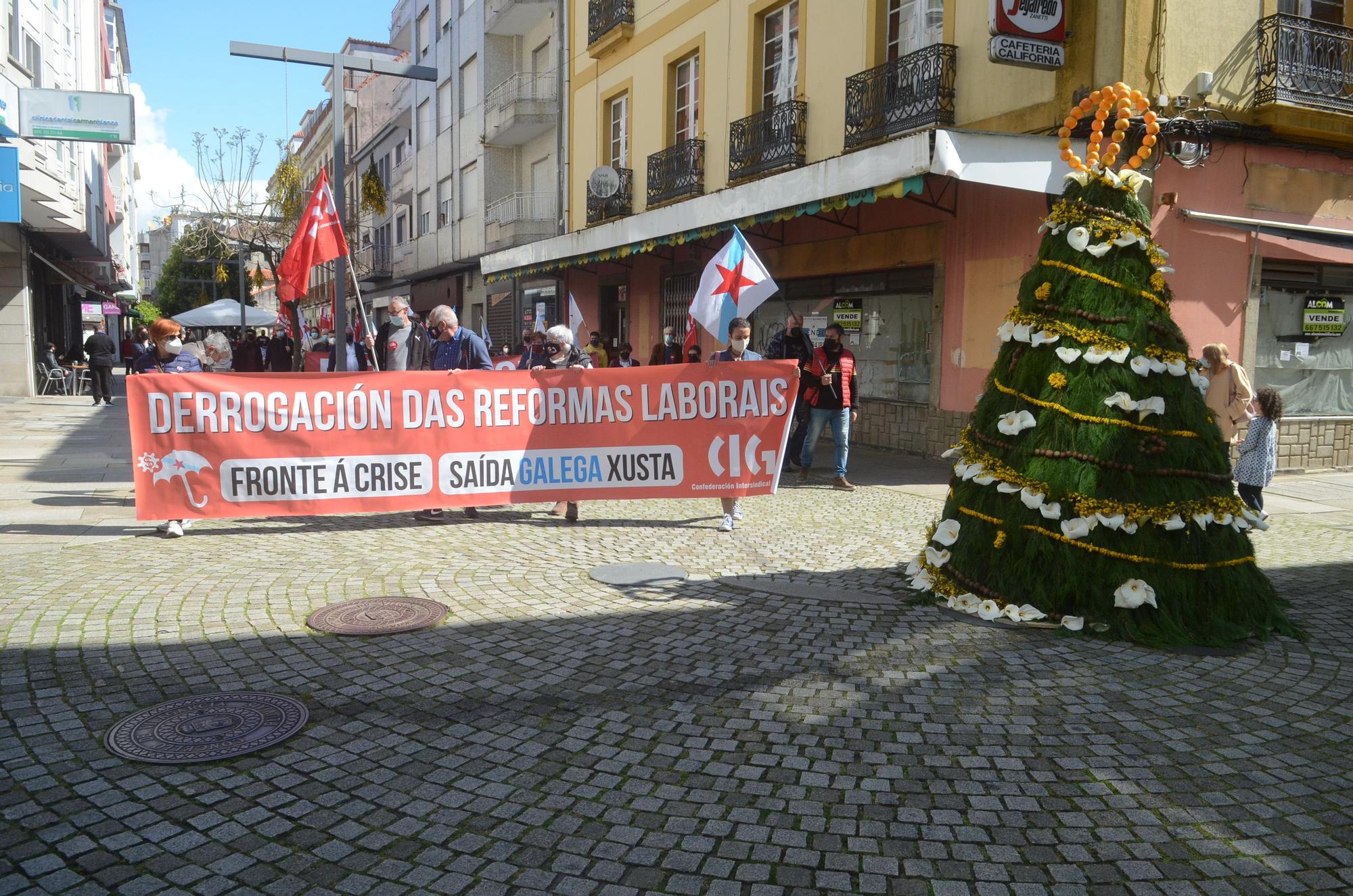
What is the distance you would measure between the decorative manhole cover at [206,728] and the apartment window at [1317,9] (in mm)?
13749

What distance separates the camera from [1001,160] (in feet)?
33.1

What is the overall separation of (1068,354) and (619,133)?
63.3 ft

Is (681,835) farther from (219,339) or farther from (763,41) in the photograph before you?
(763,41)

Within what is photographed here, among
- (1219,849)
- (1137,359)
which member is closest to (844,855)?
(1219,849)

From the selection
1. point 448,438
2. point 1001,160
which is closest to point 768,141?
point 1001,160

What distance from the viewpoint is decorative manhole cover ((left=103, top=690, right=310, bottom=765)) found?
357 cm

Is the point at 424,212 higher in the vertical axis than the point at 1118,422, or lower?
higher

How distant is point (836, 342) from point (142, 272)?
166m

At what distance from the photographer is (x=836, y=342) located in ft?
35.8

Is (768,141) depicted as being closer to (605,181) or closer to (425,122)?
(605,181)

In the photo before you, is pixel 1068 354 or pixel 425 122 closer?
pixel 1068 354

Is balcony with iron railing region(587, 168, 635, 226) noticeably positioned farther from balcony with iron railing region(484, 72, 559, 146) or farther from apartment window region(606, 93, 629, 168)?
balcony with iron railing region(484, 72, 559, 146)

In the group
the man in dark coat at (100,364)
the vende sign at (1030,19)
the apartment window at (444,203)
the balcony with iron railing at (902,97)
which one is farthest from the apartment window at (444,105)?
the vende sign at (1030,19)

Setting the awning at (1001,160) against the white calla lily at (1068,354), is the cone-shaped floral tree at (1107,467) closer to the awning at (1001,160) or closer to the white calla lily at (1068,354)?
the white calla lily at (1068,354)
